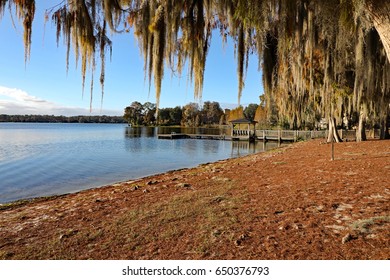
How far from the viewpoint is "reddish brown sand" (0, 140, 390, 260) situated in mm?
2754

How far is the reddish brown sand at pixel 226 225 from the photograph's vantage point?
275cm

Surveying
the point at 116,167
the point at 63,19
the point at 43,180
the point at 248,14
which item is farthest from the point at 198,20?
the point at 116,167

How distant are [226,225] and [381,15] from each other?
268 centimetres

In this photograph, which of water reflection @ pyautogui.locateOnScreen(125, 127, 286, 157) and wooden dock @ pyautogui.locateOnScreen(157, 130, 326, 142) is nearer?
water reflection @ pyautogui.locateOnScreen(125, 127, 286, 157)

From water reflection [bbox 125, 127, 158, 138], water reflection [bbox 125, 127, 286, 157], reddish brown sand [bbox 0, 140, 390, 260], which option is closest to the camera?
reddish brown sand [bbox 0, 140, 390, 260]

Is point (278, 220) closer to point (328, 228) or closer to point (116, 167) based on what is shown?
point (328, 228)

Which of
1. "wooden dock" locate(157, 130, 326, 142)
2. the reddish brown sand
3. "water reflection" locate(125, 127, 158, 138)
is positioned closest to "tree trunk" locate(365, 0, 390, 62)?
the reddish brown sand

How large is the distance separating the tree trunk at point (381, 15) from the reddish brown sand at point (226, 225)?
6.14ft

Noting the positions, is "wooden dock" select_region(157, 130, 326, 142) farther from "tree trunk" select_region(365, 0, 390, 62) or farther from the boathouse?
"tree trunk" select_region(365, 0, 390, 62)

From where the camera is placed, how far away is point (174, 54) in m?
3.84

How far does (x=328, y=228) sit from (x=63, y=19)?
413 centimetres

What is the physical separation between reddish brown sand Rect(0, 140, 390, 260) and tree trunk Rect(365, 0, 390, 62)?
1.87 metres

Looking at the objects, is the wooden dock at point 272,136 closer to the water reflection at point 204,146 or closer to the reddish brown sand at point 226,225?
the water reflection at point 204,146

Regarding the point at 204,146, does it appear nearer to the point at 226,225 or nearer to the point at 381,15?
the point at 226,225
